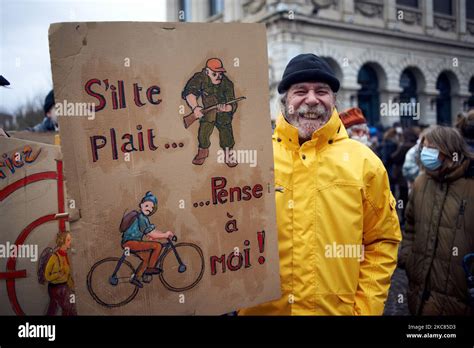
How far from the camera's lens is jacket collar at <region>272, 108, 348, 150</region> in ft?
5.35

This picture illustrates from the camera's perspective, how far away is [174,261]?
1294 millimetres

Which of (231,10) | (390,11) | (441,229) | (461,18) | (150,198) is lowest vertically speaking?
(441,229)

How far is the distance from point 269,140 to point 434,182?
64.7 inches

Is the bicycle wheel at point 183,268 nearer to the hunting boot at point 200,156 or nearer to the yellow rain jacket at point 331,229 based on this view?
the hunting boot at point 200,156

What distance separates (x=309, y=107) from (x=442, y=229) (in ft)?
4.35

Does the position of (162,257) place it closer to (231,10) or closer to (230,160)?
(230,160)

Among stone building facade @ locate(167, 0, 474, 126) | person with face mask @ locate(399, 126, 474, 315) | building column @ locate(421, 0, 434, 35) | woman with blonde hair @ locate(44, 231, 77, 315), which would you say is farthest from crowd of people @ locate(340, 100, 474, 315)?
stone building facade @ locate(167, 0, 474, 126)

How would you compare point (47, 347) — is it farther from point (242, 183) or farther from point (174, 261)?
point (242, 183)

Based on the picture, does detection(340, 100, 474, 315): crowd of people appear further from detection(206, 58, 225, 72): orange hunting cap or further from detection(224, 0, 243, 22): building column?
detection(224, 0, 243, 22): building column

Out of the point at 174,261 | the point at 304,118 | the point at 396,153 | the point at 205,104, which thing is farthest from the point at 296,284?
the point at 396,153

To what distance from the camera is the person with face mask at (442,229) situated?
232 centimetres

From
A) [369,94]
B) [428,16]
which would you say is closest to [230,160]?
[428,16]

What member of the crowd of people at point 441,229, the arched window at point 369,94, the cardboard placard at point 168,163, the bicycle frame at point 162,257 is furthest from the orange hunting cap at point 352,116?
the arched window at point 369,94

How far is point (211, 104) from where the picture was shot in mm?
1300
